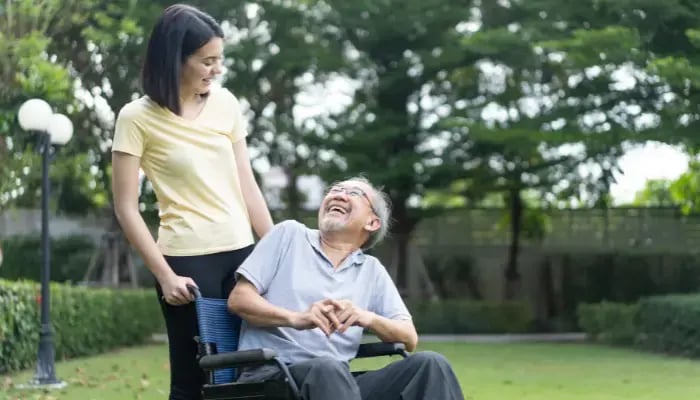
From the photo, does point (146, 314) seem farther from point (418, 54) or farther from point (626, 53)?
point (626, 53)

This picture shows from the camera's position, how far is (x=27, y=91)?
12.6 metres

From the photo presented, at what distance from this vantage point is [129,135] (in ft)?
11.5

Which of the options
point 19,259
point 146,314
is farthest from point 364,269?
point 19,259

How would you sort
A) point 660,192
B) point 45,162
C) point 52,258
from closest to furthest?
point 45,162 < point 52,258 < point 660,192

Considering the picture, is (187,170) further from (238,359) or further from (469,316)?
(469,316)

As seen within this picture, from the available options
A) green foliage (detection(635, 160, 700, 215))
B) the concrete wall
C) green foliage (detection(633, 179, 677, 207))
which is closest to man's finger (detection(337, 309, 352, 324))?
green foliage (detection(635, 160, 700, 215))

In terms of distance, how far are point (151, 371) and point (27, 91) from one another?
12.1ft

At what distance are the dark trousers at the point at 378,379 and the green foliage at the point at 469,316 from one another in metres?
13.0

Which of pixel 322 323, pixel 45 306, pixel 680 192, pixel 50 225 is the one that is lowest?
pixel 45 306

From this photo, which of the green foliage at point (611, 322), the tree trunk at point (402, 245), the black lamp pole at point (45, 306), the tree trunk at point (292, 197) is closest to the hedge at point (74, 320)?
the black lamp pole at point (45, 306)

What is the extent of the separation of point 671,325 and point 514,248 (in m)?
6.11

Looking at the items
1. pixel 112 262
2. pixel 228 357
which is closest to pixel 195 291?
pixel 228 357

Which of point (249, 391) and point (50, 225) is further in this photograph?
point (50, 225)

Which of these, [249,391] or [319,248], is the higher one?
[319,248]
